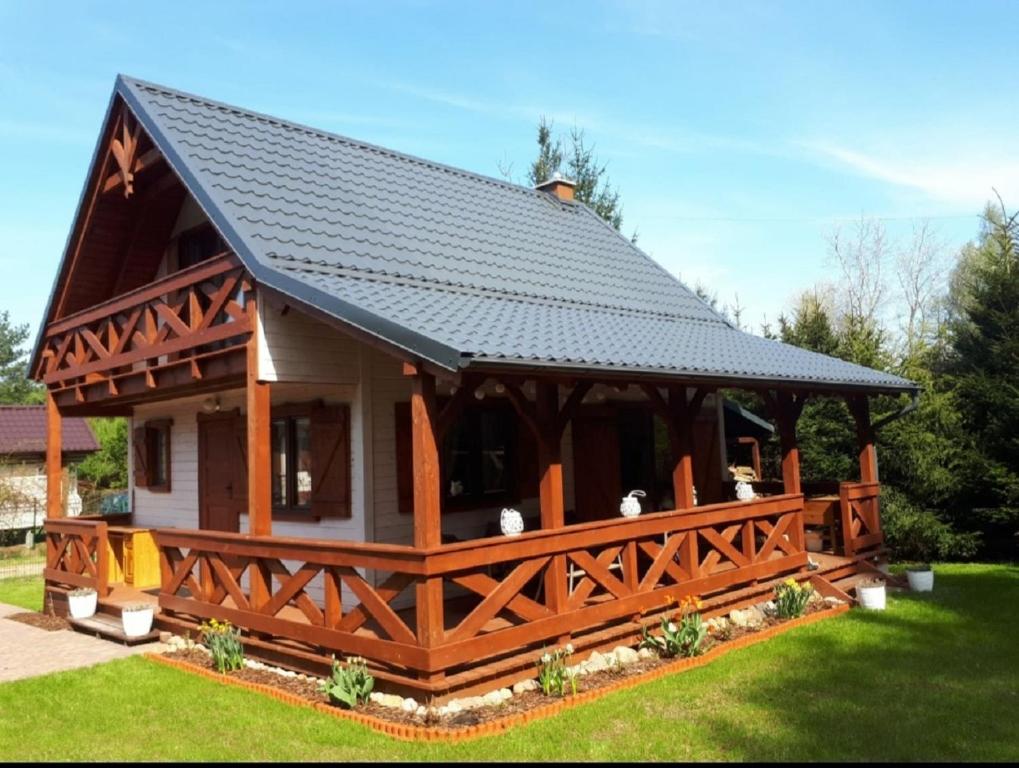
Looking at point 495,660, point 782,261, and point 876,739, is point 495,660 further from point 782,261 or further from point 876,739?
point 782,261

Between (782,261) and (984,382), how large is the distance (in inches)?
849

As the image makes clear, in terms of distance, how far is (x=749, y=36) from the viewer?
36.4 feet

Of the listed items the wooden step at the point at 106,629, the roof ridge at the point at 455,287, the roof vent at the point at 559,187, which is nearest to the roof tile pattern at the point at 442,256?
the roof ridge at the point at 455,287

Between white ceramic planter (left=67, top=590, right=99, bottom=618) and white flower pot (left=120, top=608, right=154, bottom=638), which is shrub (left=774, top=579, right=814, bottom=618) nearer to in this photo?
Answer: white flower pot (left=120, top=608, right=154, bottom=638)

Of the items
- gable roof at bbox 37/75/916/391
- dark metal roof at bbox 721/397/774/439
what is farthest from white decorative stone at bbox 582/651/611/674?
dark metal roof at bbox 721/397/774/439

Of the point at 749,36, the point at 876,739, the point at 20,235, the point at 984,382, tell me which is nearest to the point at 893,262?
the point at 984,382

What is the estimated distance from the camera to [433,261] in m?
9.91

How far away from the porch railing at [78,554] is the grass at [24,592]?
1.14m

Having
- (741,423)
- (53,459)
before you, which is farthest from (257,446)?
(741,423)

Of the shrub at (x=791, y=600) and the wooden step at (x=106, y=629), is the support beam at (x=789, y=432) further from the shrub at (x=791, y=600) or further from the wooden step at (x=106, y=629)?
the wooden step at (x=106, y=629)

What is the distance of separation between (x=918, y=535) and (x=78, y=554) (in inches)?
483

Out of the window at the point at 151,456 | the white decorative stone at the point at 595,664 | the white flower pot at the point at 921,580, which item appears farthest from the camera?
the window at the point at 151,456

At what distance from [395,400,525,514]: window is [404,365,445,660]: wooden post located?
8.81 ft

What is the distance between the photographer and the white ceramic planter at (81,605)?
9867mm
